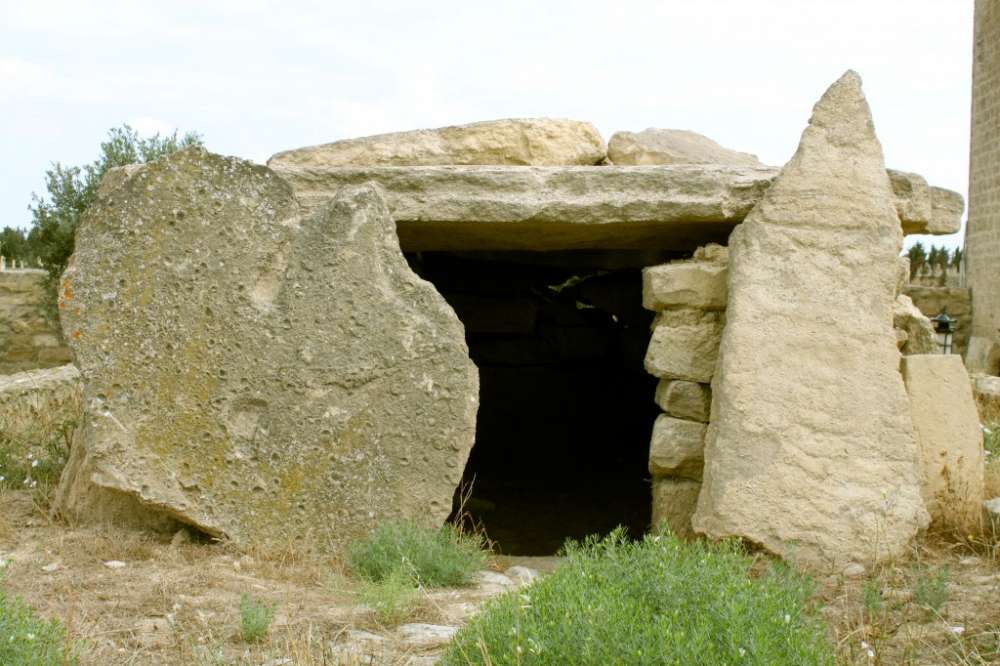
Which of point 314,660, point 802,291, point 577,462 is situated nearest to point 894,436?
point 802,291

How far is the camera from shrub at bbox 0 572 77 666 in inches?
99.7

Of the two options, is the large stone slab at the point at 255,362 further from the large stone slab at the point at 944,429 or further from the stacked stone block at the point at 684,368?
the large stone slab at the point at 944,429

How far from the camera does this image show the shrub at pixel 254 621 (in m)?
2.96

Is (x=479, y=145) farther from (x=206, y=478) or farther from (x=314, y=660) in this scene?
(x=314, y=660)

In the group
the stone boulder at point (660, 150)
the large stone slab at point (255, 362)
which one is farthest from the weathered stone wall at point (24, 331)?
the stone boulder at point (660, 150)

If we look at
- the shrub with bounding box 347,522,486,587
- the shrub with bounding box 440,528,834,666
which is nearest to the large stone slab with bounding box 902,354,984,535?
the shrub with bounding box 440,528,834,666

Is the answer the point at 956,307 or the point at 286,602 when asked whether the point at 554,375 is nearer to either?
the point at 286,602

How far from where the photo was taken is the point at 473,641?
266 centimetres

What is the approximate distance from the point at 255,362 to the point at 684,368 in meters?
1.82

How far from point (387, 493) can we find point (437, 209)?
1.26m

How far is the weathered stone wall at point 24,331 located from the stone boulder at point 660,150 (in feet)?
20.8

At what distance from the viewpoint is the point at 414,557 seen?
12.2 feet

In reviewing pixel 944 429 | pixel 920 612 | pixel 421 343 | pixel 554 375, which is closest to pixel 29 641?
pixel 421 343

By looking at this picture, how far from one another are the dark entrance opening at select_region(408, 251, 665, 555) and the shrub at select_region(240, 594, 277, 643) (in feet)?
11.8
